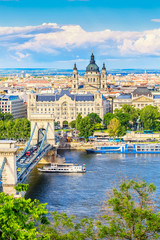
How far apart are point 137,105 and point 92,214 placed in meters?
51.0

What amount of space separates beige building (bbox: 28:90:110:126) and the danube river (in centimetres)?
2130

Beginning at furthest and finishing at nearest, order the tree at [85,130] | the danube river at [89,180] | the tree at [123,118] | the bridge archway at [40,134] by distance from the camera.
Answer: the tree at [123,118] → the tree at [85,130] → the bridge archway at [40,134] → the danube river at [89,180]

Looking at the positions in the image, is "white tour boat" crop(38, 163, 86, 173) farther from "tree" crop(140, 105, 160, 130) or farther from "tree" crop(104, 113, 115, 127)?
"tree" crop(104, 113, 115, 127)

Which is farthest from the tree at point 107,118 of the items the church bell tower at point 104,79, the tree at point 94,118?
the church bell tower at point 104,79

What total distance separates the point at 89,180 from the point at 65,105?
36034 mm

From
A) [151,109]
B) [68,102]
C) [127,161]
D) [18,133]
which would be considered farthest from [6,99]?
[127,161]

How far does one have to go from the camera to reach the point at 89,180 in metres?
38.4

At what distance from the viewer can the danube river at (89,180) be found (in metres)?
31.1

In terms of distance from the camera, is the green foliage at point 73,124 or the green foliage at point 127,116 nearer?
the green foliage at point 127,116

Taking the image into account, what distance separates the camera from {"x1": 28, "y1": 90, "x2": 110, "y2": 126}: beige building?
240 ft

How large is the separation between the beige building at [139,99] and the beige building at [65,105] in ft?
21.1

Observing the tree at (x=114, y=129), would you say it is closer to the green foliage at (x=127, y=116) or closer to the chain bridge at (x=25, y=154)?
the green foliage at (x=127, y=116)

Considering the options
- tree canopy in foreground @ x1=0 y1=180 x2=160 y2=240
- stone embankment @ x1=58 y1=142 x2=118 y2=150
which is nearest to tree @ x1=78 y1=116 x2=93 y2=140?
stone embankment @ x1=58 y1=142 x2=118 y2=150

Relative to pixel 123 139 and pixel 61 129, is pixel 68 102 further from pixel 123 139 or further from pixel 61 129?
pixel 123 139
